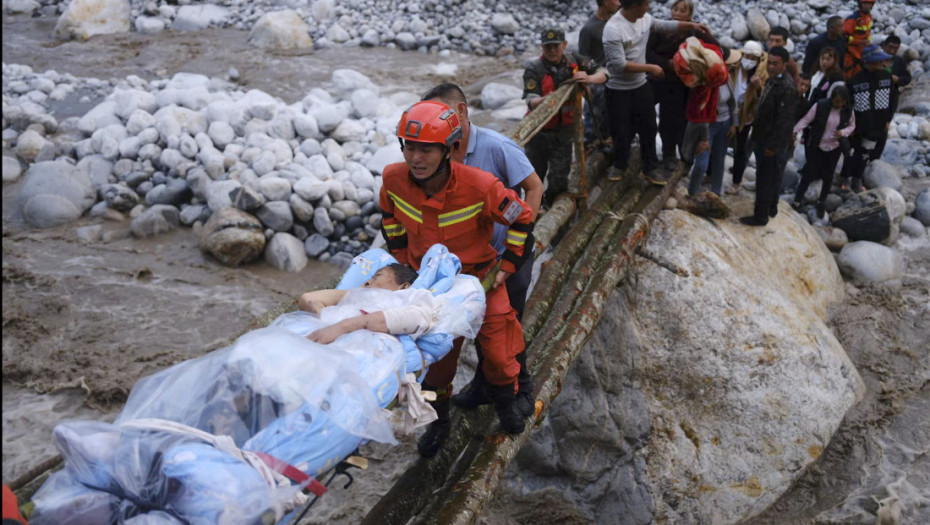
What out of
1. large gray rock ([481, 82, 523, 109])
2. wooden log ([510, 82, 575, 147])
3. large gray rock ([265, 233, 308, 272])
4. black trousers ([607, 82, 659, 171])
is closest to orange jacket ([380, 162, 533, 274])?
wooden log ([510, 82, 575, 147])

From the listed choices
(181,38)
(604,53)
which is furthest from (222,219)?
(181,38)

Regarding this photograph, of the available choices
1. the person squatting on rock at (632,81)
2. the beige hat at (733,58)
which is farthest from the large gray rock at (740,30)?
the person squatting on rock at (632,81)

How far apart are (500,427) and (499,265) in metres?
0.79

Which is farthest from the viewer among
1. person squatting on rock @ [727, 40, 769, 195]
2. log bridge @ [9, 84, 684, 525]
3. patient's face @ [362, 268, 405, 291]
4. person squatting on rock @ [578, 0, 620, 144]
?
person squatting on rock @ [727, 40, 769, 195]

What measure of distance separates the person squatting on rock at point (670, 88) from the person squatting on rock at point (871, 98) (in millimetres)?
2518

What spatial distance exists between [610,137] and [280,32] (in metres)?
9.50

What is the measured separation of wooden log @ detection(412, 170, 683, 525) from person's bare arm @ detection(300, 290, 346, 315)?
3.26 ft

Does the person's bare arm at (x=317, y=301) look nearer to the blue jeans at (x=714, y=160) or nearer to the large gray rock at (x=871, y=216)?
the blue jeans at (x=714, y=160)

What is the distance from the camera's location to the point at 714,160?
632 cm

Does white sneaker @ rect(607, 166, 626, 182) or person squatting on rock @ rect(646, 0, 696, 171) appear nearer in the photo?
person squatting on rock @ rect(646, 0, 696, 171)

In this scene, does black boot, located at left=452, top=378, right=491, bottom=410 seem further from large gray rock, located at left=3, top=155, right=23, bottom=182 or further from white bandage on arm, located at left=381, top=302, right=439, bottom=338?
large gray rock, located at left=3, top=155, right=23, bottom=182

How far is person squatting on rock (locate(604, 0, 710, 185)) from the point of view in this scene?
5262 millimetres

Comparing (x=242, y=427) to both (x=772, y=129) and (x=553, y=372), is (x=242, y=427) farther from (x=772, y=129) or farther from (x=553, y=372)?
(x=772, y=129)

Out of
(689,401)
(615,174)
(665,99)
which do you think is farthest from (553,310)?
(665,99)
